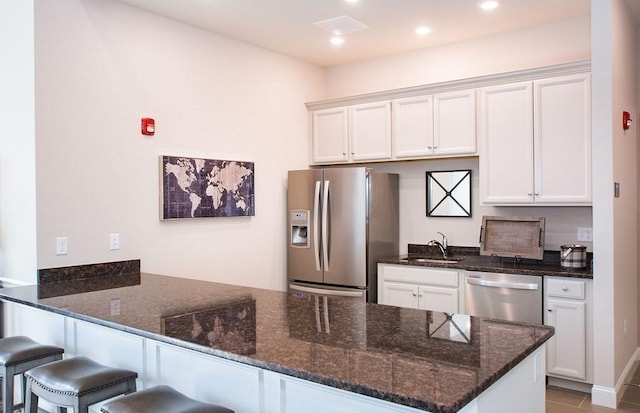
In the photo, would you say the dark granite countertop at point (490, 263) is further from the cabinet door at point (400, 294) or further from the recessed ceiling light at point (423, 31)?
the recessed ceiling light at point (423, 31)

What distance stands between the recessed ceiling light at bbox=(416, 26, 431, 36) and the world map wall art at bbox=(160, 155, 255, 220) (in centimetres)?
185

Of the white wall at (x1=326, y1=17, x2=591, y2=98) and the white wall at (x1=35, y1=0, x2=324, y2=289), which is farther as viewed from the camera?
the white wall at (x1=326, y1=17, x2=591, y2=98)

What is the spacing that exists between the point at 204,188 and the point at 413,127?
1.91 meters

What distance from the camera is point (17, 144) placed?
3342mm

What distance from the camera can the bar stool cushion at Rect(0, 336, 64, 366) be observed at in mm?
2516

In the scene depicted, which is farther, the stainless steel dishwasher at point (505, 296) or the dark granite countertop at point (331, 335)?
the stainless steel dishwasher at point (505, 296)

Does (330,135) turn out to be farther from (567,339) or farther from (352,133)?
(567,339)

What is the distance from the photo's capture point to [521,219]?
4.17 m

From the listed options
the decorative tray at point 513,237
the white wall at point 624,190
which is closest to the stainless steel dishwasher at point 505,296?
the decorative tray at point 513,237

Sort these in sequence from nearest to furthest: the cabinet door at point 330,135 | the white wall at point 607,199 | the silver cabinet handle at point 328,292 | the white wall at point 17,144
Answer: the white wall at point 17,144, the white wall at point 607,199, the silver cabinet handle at point 328,292, the cabinet door at point 330,135

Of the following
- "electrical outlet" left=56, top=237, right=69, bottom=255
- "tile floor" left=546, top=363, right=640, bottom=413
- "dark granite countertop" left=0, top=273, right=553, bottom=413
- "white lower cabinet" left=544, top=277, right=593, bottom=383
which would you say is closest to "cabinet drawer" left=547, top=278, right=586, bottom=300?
"white lower cabinet" left=544, top=277, right=593, bottom=383

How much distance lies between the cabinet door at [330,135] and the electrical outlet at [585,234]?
7.05ft

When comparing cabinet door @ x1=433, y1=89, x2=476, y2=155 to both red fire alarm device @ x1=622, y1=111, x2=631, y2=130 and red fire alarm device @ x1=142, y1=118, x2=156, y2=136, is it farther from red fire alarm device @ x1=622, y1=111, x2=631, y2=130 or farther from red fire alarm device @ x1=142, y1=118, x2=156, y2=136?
red fire alarm device @ x1=142, y1=118, x2=156, y2=136

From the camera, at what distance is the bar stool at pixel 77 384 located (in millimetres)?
2129
